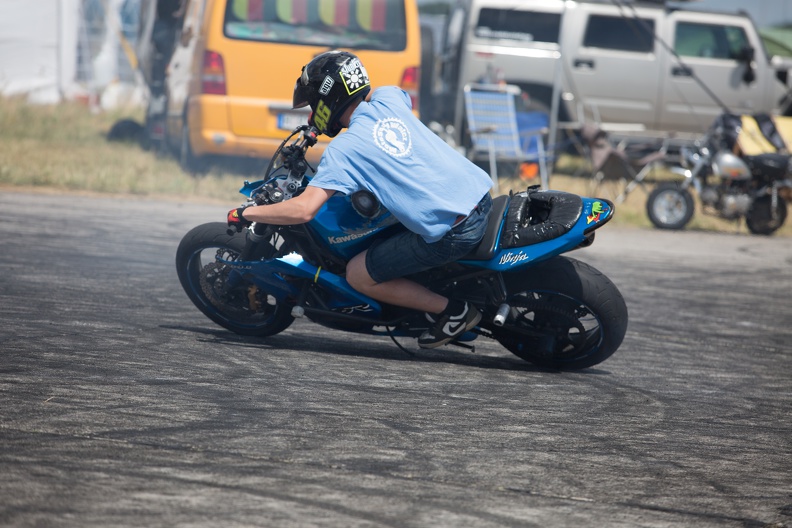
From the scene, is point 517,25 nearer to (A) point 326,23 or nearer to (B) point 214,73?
(A) point 326,23

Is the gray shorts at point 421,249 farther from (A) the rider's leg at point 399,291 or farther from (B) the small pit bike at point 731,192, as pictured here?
(B) the small pit bike at point 731,192

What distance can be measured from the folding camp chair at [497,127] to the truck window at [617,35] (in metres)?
1.73

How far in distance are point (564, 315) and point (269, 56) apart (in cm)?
775

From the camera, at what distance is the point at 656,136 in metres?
16.5

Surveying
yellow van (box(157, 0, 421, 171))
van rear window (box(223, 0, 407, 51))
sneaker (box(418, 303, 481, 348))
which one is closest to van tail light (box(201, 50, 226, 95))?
yellow van (box(157, 0, 421, 171))

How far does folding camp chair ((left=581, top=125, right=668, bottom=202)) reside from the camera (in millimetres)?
14898

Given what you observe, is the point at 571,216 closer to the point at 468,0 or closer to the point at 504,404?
the point at 504,404

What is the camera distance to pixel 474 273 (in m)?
5.73

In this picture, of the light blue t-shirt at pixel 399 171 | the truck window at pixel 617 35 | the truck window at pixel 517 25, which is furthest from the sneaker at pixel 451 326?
the truck window at pixel 617 35

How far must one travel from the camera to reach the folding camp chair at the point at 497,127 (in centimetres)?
1516

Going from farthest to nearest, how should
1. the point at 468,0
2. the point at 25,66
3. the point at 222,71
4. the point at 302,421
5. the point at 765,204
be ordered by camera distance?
the point at 25,66 → the point at 468,0 → the point at 765,204 → the point at 222,71 → the point at 302,421

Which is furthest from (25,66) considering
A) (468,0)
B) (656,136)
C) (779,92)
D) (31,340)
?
(31,340)

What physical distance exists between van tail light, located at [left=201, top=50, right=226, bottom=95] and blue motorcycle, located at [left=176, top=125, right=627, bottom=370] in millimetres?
6880

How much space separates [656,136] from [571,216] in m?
11.4
